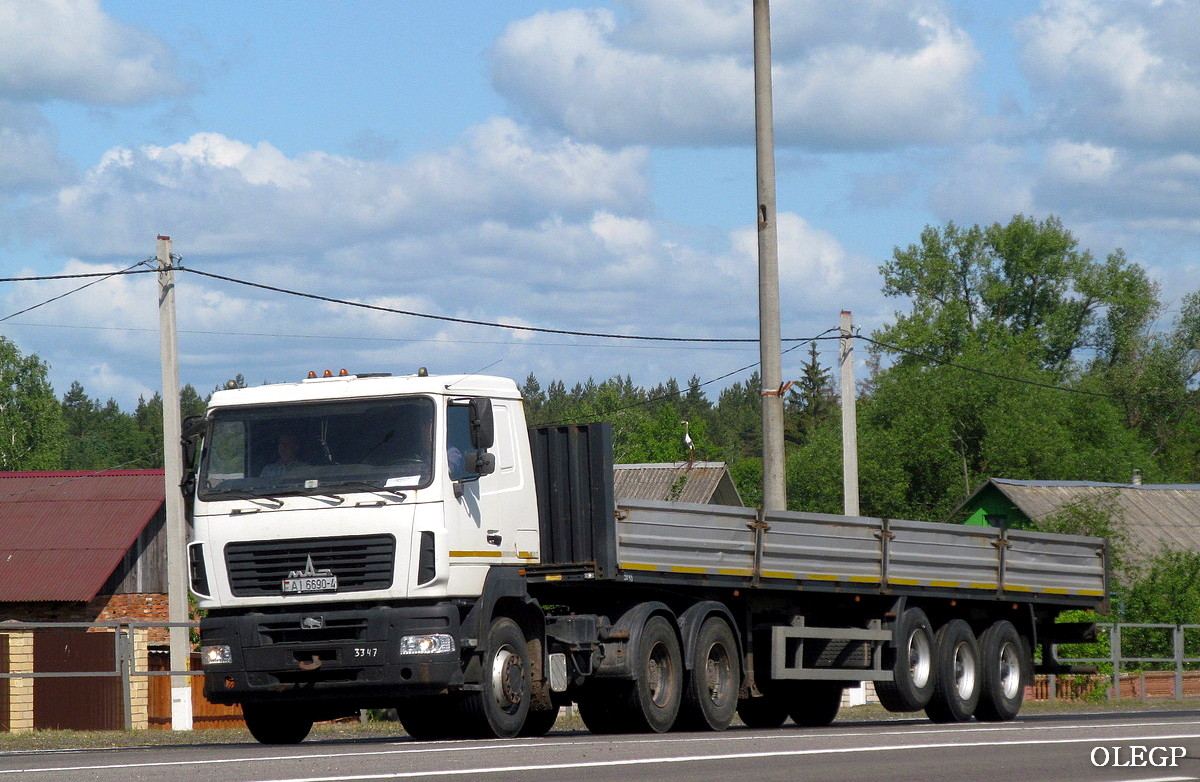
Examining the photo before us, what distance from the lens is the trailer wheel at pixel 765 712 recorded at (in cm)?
1889

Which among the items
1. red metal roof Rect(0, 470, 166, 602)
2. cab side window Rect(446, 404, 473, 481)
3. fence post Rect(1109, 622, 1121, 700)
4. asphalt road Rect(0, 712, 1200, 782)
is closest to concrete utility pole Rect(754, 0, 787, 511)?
asphalt road Rect(0, 712, 1200, 782)

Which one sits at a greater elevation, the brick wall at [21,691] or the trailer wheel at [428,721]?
the trailer wheel at [428,721]

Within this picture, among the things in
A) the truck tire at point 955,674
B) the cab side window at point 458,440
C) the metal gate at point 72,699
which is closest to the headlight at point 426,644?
the cab side window at point 458,440

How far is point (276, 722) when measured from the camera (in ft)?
49.7

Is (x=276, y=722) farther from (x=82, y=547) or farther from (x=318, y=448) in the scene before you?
(x=82, y=547)

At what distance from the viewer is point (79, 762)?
494 inches

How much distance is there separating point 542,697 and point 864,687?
591 inches

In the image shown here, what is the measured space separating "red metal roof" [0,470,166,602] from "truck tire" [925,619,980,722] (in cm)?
2117

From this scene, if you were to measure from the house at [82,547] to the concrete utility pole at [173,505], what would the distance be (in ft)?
37.8

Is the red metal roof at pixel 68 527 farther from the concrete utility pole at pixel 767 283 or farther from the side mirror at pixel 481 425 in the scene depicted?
the side mirror at pixel 481 425

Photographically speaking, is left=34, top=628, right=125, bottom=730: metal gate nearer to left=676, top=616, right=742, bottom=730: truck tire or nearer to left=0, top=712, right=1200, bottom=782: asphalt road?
left=0, top=712, right=1200, bottom=782: asphalt road

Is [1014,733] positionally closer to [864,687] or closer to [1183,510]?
[864,687]

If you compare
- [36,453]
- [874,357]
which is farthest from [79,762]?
[36,453]

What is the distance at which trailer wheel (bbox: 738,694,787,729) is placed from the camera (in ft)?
62.0
